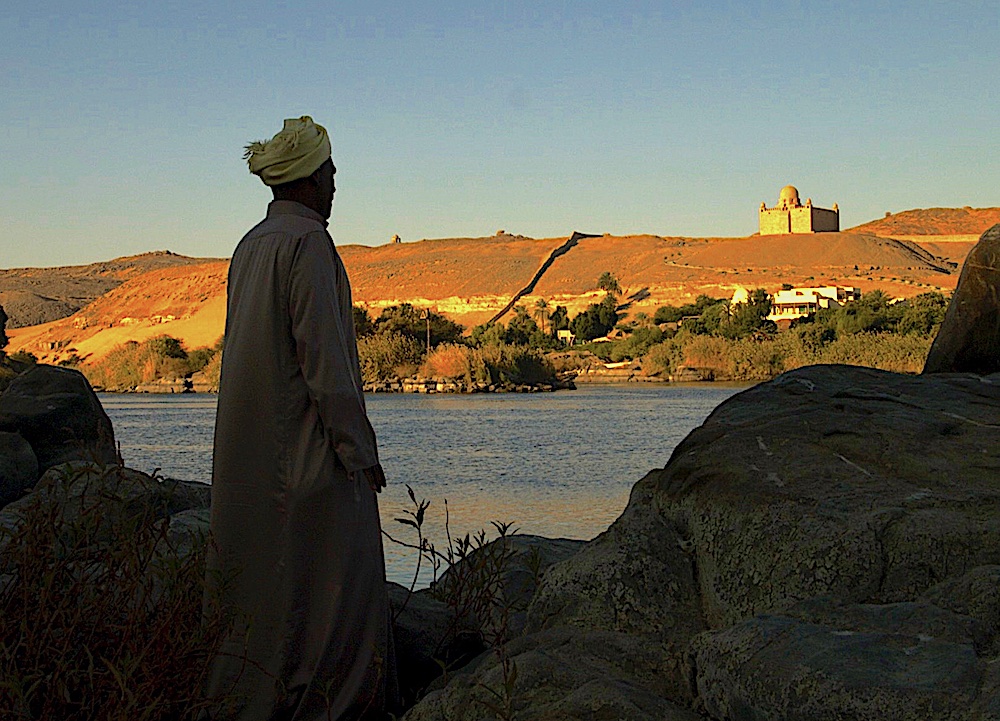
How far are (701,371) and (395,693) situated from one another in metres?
56.6

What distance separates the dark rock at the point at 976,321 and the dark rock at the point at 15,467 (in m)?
6.07

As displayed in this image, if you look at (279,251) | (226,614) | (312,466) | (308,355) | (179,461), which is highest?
(279,251)

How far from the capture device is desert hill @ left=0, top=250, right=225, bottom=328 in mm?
133875

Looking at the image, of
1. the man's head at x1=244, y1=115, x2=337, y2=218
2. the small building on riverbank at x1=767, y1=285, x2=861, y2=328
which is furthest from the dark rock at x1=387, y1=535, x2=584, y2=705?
the small building on riverbank at x1=767, y1=285, x2=861, y2=328

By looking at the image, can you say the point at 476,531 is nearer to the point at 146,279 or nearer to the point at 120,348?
the point at 120,348

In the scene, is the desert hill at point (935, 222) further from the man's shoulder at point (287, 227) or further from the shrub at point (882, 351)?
the man's shoulder at point (287, 227)

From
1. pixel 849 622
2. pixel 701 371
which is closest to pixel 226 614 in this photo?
pixel 849 622

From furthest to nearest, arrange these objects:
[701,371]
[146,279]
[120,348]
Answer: [146,279] → [120,348] → [701,371]

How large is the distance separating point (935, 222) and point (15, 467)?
18250cm

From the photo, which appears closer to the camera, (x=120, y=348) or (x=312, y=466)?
(x=312, y=466)

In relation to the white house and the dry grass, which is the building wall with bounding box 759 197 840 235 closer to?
the white house

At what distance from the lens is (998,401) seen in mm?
4879

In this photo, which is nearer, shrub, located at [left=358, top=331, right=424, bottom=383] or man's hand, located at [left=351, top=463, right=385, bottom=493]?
man's hand, located at [left=351, top=463, right=385, bottom=493]

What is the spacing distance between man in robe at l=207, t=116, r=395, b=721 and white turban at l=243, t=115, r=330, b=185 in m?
0.21
